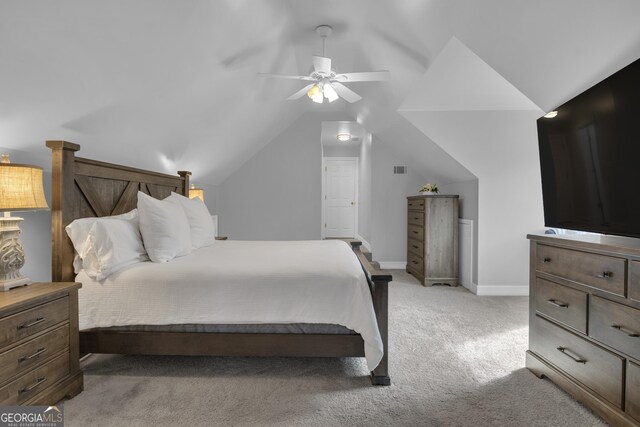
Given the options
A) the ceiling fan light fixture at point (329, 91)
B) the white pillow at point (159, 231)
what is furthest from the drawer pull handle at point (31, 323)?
the ceiling fan light fixture at point (329, 91)

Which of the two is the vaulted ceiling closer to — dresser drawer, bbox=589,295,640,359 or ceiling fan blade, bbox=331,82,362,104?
ceiling fan blade, bbox=331,82,362,104

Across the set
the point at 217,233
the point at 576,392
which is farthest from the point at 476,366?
the point at 217,233

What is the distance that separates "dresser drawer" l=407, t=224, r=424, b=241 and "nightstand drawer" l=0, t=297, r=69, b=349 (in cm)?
383

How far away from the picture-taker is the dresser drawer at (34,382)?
1415 millimetres

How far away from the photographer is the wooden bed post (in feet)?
6.48

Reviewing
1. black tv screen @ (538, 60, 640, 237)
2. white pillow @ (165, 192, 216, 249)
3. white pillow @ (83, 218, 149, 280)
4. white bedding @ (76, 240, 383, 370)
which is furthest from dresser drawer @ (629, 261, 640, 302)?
white pillow @ (165, 192, 216, 249)

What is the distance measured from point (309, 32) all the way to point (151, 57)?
1571 mm

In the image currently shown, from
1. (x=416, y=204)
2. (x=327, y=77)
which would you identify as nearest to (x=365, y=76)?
(x=327, y=77)

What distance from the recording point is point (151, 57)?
224 cm

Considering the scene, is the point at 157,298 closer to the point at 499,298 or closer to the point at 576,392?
the point at 576,392

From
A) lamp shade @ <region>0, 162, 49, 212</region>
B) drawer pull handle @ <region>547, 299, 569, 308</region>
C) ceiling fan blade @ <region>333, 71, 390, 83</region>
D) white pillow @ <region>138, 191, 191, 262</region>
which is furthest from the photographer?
ceiling fan blade @ <region>333, 71, 390, 83</region>

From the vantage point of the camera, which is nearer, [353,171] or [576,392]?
[576,392]

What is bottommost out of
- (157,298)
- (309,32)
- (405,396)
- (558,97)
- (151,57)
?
(405,396)

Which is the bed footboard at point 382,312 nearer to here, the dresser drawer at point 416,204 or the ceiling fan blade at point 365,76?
the ceiling fan blade at point 365,76
